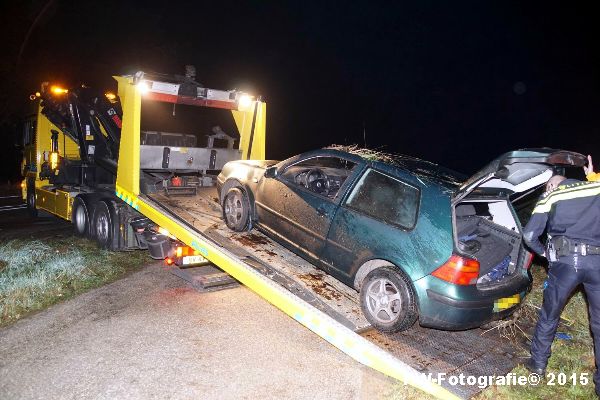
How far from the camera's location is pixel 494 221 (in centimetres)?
451

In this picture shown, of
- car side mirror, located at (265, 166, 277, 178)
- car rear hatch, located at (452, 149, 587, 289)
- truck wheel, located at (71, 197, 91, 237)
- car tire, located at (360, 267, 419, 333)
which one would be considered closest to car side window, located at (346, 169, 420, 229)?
car rear hatch, located at (452, 149, 587, 289)

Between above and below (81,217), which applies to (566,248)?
above

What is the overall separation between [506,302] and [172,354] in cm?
321

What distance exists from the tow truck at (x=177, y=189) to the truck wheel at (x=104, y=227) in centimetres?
2

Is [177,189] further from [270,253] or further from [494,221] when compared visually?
[494,221]

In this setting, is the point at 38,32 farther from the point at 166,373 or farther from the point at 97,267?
the point at 166,373

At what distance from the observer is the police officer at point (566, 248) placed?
3.58 meters

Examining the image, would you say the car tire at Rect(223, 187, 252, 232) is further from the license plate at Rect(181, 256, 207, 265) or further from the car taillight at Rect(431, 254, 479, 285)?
the car taillight at Rect(431, 254, 479, 285)

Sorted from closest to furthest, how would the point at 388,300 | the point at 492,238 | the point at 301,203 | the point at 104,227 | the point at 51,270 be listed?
the point at 388,300, the point at 492,238, the point at 301,203, the point at 51,270, the point at 104,227

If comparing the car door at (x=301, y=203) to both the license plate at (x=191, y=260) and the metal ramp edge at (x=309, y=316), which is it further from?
the license plate at (x=191, y=260)

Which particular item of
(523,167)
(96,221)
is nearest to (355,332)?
(523,167)

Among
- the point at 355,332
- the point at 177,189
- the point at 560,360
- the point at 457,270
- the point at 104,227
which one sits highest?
the point at 177,189

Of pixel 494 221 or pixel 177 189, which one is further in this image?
pixel 177 189

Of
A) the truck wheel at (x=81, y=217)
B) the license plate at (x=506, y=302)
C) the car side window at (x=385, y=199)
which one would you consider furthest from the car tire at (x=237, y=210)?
the truck wheel at (x=81, y=217)
